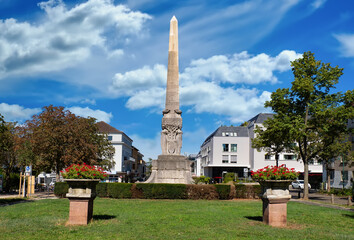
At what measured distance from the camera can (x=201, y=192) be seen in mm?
21812

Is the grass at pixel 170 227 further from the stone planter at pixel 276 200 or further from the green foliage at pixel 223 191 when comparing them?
the green foliage at pixel 223 191

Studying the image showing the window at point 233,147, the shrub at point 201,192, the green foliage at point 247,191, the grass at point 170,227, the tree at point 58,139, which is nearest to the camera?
the grass at point 170,227

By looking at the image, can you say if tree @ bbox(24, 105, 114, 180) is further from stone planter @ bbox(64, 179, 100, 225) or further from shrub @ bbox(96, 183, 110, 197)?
stone planter @ bbox(64, 179, 100, 225)

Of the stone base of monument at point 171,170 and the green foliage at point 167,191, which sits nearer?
the green foliage at point 167,191

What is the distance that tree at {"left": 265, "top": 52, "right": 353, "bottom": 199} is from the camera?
88.5 feet

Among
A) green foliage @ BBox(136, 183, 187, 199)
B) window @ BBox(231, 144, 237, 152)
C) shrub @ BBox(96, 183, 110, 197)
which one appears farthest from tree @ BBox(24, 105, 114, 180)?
window @ BBox(231, 144, 237, 152)

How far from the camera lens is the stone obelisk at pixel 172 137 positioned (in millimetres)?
23828

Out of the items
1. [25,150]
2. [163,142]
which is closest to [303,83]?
[163,142]

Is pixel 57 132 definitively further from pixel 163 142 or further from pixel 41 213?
pixel 41 213

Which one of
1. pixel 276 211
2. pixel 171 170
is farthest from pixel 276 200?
pixel 171 170

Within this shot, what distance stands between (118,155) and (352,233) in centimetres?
7325

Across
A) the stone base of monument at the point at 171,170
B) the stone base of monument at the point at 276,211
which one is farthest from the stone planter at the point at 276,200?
the stone base of monument at the point at 171,170

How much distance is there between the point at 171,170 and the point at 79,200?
44.1ft

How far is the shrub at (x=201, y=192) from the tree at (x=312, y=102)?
8.71m
